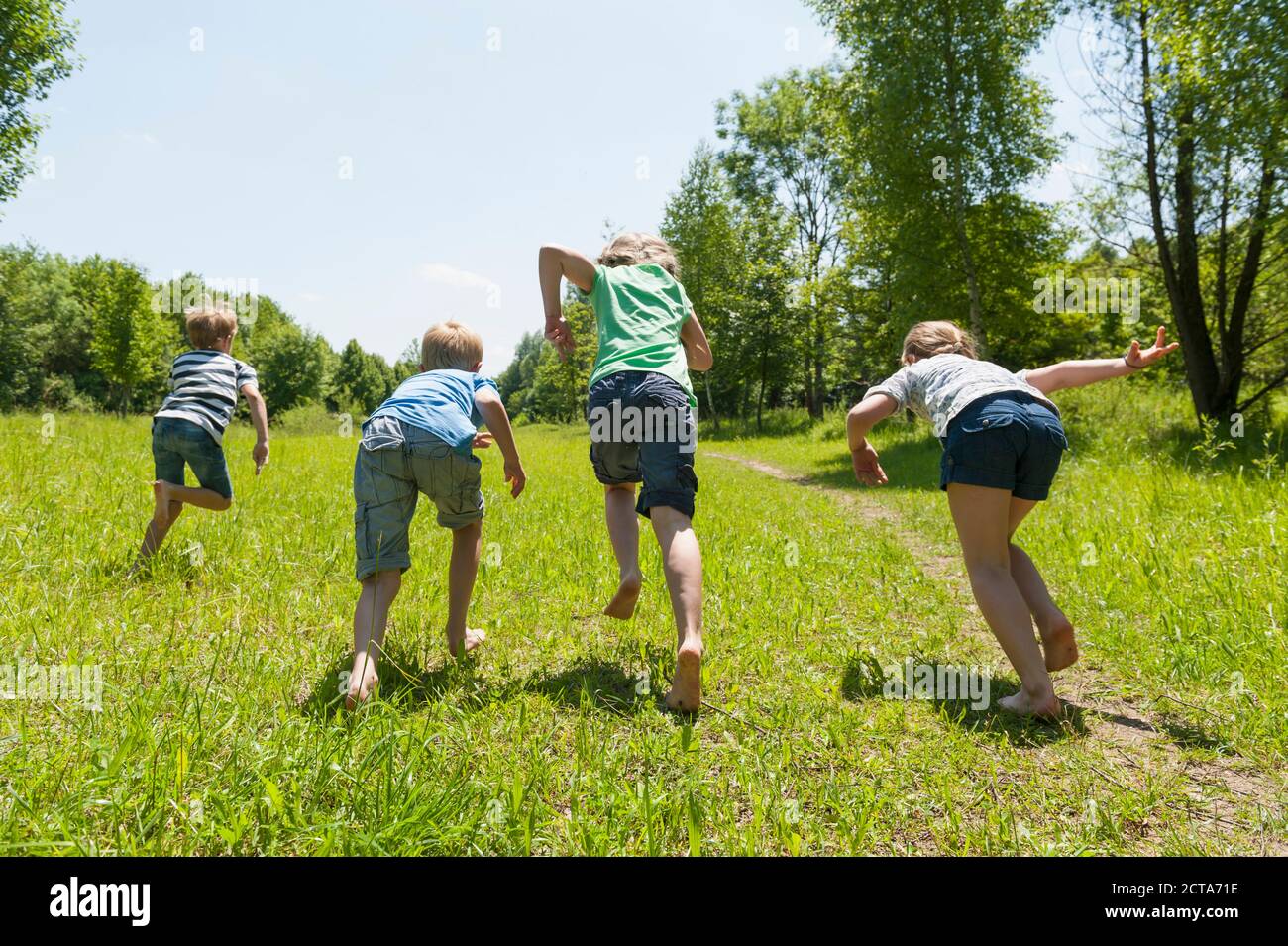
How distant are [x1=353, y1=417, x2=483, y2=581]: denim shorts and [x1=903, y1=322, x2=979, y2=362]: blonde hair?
2.30m

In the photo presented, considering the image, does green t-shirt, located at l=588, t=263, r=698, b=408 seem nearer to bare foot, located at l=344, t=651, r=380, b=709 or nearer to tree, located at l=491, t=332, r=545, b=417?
bare foot, located at l=344, t=651, r=380, b=709

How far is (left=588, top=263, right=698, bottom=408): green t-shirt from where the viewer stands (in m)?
3.03

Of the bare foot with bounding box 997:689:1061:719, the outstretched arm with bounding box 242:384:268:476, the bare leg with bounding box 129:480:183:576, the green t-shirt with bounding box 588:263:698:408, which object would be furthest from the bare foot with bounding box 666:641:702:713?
the bare leg with bounding box 129:480:183:576

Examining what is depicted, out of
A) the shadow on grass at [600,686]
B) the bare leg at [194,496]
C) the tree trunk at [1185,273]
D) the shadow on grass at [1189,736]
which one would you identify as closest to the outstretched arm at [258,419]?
the bare leg at [194,496]

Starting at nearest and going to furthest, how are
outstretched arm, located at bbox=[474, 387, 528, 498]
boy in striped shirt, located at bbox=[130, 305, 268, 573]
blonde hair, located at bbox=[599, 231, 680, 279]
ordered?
outstretched arm, located at bbox=[474, 387, 528, 498] < blonde hair, located at bbox=[599, 231, 680, 279] < boy in striped shirt, located at bbox=[130, 305, 268, 573]

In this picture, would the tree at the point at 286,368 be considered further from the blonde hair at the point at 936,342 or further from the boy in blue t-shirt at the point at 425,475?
the blonde hair at the point at 936,342

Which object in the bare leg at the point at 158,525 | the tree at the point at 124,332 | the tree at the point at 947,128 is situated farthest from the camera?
the tree at the point at 124,332

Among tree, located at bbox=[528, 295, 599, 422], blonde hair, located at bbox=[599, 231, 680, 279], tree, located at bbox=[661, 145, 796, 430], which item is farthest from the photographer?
tree, located at bbox=[528, 295, 599, 422]

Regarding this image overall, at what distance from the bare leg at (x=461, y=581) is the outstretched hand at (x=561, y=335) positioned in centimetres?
98

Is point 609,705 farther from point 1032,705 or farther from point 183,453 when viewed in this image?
point 183,453

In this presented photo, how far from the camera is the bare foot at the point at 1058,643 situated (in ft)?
9.58
